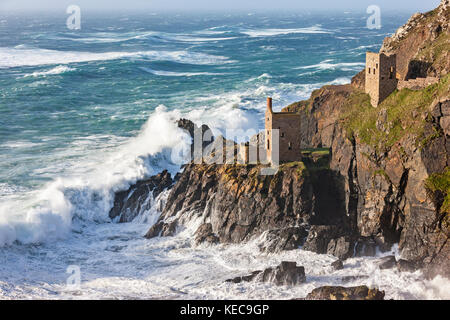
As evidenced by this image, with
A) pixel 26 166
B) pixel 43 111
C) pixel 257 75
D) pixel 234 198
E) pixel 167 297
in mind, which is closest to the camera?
pixel 167 297

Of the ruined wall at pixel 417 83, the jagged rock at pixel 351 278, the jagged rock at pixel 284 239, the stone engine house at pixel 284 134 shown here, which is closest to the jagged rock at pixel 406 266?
the jagged rock at pixel 351 278

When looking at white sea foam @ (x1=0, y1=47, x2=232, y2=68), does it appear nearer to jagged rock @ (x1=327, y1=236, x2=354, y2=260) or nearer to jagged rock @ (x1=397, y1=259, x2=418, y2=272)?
jagged rock @ (x1=327, y1=236, x2=354, y2=260)

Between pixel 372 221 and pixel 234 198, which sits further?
pixel 234 198

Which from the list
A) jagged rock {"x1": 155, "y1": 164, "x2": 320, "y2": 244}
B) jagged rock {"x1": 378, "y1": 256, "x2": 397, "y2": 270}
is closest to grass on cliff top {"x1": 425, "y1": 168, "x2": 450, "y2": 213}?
jagged rock {"x1": 378, "y1": 256, "x2": 397, "y2": 270}

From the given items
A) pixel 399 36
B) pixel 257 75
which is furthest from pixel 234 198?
pixel 257 75

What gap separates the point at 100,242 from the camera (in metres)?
48.1

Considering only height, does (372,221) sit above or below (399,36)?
below

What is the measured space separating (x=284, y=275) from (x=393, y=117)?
42.7 feet

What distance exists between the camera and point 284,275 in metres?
38.9

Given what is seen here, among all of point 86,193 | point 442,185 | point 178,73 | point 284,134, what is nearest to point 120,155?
point 86,193

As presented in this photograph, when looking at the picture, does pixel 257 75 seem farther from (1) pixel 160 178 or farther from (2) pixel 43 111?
(1) pixel 160 178

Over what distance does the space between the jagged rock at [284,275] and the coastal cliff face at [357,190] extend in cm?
373

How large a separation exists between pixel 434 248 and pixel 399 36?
2314 centimetres

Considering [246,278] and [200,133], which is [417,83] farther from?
[200,133]
